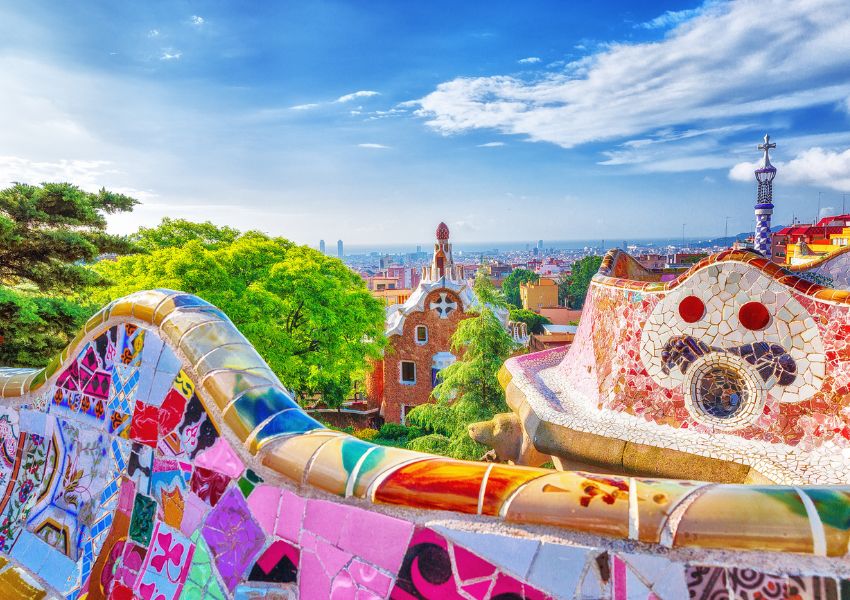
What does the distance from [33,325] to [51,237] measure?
3.96 ft

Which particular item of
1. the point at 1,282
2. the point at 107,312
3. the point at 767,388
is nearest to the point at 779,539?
the point at 107,312

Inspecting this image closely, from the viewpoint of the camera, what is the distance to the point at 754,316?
208 inches

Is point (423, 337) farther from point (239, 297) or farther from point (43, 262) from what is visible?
point (43, 262)

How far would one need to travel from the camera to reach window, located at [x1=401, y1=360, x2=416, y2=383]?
64.7 ft

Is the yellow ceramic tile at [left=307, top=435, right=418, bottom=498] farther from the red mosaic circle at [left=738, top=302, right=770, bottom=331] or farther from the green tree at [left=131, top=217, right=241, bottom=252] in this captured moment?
the green tree at [left=131, top=217, right=241, bottom=252]

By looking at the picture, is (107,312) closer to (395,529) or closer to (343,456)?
(343,456)

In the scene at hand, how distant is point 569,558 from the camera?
1501 millimetres

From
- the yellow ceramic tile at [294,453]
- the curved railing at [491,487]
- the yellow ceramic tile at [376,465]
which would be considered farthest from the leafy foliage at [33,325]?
the yellow ceramic tile at [376,465]

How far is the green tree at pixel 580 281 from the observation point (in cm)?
5580

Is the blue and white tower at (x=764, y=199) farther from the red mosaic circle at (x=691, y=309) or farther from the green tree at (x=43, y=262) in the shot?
the green tree at (x=43, y=262)

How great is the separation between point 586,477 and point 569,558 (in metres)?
0.23

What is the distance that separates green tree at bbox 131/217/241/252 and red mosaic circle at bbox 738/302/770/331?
619 inches

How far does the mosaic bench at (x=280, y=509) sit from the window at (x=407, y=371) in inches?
652

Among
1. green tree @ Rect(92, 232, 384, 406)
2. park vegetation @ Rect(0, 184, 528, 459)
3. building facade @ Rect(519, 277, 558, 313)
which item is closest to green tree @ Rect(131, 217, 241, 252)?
park vegetation @ Rect(0, 184, 528, 459)
